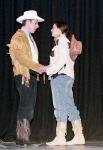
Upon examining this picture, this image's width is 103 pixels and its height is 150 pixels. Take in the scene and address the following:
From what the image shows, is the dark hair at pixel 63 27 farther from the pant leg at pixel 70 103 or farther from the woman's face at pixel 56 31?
the pant leg at pixel 70 103

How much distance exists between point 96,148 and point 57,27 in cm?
125

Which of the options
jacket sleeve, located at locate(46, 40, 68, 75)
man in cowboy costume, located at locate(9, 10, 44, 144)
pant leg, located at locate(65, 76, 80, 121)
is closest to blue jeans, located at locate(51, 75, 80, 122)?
pant leg, located at locate(65, 76, 80, 121)

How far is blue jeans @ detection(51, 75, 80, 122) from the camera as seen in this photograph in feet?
15.8

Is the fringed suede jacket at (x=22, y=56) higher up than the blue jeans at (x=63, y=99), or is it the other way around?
the fringed suede jacket at (x=22, y=56)

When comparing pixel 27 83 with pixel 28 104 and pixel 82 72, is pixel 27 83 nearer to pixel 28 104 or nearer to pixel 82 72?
pixel 28 104

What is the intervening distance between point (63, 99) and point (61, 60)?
0.40 meters

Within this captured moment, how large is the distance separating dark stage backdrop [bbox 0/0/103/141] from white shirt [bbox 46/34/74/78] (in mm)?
491

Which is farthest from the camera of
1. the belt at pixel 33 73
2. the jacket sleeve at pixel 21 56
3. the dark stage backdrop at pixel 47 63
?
the dark stage backdrop at pixel 47 63

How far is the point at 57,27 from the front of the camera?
4.85m

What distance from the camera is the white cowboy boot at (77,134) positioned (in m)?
4.87

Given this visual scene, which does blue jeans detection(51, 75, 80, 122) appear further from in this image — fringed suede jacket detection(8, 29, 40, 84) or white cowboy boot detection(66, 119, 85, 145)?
fringed suede jacket detection(8, 29, 40, 84)

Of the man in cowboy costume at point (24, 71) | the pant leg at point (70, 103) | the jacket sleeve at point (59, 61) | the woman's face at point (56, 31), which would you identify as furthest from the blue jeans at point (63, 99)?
the woman's face at point (56, 31)

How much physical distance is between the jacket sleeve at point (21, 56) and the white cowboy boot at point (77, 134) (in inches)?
28.4

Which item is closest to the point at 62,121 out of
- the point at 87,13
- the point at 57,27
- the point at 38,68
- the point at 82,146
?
the point at 82,146
